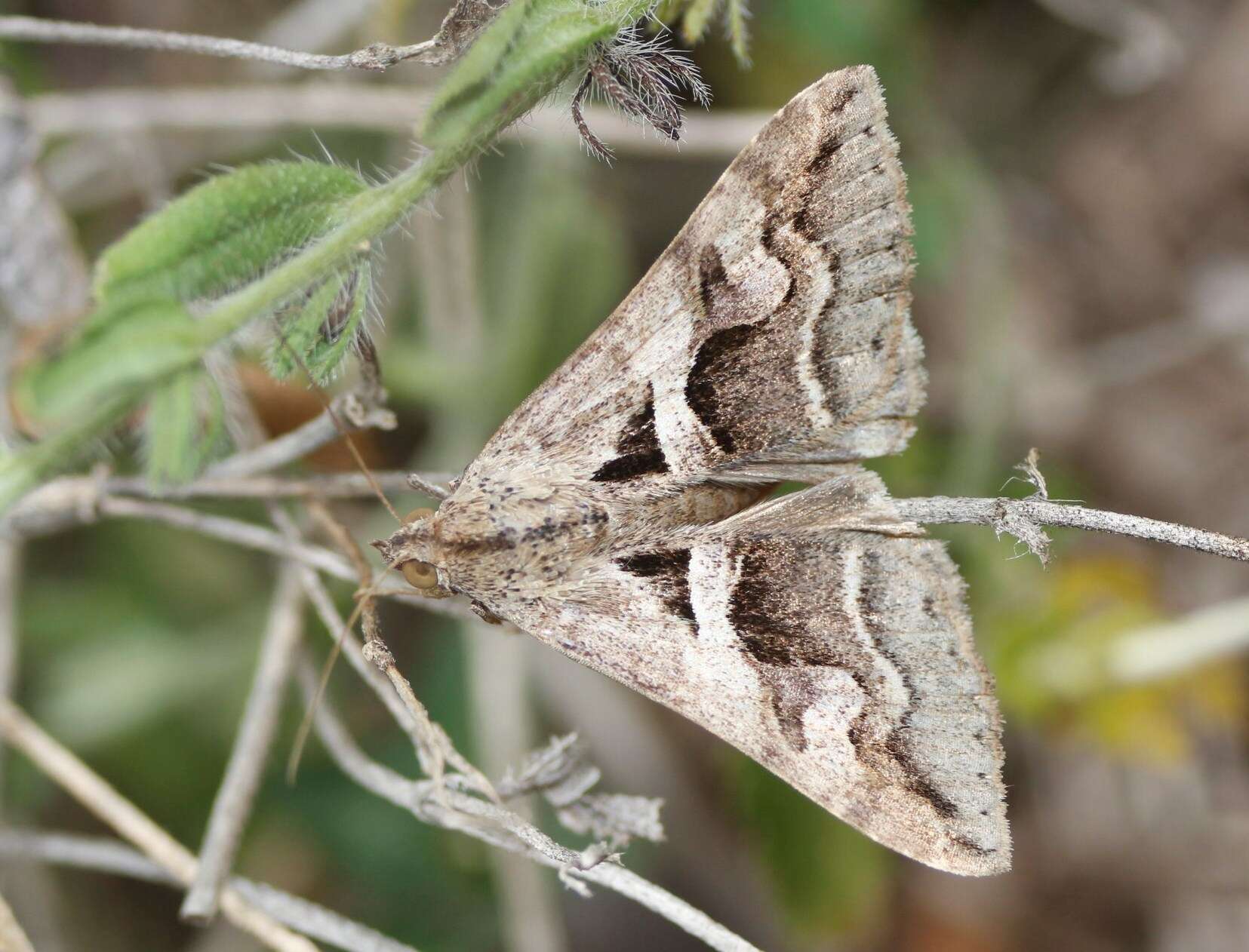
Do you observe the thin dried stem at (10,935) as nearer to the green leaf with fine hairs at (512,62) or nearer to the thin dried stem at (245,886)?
the thin dried stem at (245,886)

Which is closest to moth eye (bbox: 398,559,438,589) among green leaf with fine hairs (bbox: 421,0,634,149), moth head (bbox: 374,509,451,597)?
moth head (bbox: 374,509,451,597)

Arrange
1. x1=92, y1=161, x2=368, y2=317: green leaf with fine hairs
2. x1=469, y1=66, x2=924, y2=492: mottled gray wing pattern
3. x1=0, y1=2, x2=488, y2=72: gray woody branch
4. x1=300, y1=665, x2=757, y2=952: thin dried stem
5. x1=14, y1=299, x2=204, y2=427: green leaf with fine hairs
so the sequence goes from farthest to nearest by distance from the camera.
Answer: x1=469, y1=66, x2=924, y2=492: mottled gray wing pattern, x1=300, y1=665, x2=757, y2=952: thin dried stem, x1=0, y1=2, x2=488, y2=72: gray woody branch, x1=92, y1=161, x2=368, y2=317: green leaf with fine hairs, x1=14, y1=299, x2=204, y2=427: green leaf with fine hairs

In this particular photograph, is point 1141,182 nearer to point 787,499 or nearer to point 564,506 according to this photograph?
point 787,499

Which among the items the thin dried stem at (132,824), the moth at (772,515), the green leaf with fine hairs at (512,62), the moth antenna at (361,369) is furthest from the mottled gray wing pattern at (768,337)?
the thin dried stem at (132,824)

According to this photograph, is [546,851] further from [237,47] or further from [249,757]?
[237,47]

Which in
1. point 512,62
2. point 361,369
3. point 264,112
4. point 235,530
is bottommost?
point 235,530

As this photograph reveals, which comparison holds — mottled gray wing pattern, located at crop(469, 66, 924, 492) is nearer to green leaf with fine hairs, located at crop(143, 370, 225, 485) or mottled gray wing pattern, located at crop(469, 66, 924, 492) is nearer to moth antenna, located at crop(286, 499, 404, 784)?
moth antenna, located at crop(286, 499, 404, 784)

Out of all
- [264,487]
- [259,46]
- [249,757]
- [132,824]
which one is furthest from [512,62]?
[132,824]
